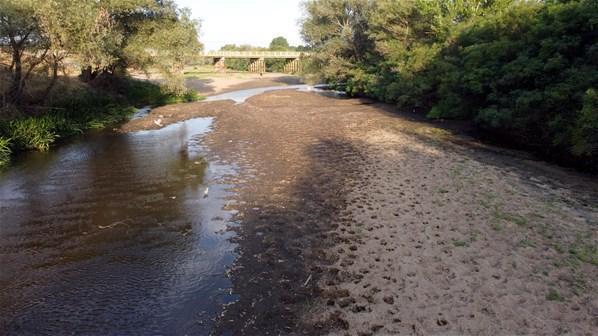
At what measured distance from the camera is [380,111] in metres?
33.9

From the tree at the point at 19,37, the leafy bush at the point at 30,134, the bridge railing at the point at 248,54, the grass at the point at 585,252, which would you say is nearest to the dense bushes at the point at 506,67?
the grass at the point at 585,252

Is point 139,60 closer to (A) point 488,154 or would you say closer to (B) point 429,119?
(B) point 429,119

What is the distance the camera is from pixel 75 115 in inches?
1018

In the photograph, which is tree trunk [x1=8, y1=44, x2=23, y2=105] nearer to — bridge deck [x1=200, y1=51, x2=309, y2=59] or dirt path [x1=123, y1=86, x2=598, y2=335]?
dirt path [x1=123, y1=86, x2=598, y2=335]

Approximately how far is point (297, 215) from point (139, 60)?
27267 mm

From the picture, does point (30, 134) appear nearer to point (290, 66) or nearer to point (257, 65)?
point (257, 65)

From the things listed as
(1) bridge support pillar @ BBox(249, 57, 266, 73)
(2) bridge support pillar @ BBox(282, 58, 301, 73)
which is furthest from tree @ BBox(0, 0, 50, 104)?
(2) bridge support pillar @ BBox(282, 58, 301, 73)

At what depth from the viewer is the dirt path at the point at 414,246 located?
615 centimetres

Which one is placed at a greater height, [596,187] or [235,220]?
[596,187]

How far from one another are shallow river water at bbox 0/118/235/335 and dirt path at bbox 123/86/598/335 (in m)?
0.84

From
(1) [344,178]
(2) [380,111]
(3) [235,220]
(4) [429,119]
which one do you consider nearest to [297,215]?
(3) [235,220]

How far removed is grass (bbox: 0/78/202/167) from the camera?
18797mm

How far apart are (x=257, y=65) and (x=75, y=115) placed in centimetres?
8553

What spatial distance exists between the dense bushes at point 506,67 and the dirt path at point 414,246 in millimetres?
2014
